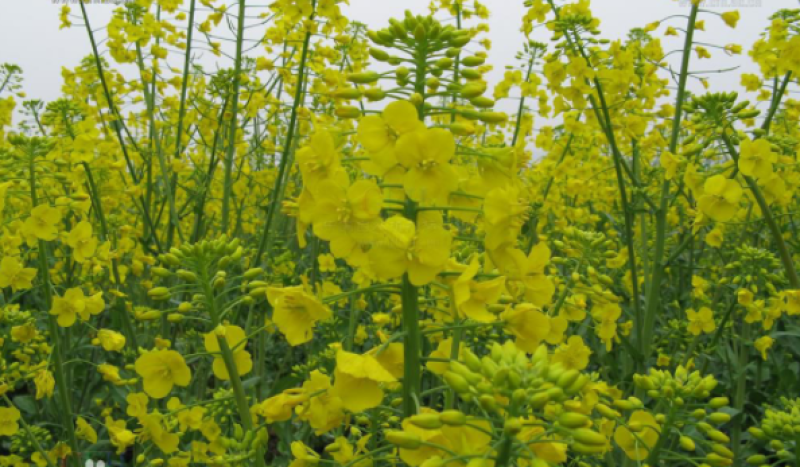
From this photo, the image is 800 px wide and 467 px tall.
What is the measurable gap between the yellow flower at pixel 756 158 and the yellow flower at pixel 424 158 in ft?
6.07

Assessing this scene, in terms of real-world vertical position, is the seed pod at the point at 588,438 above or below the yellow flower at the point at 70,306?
above

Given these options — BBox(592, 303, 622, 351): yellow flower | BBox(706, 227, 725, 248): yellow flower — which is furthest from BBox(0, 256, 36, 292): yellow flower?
BBox(706, 227, 725, 248): yellow flower

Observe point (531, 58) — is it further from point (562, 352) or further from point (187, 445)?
point (187, 445)

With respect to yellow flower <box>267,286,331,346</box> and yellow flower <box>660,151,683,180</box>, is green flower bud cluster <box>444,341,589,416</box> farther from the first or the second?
yellow flower <box>660,151,683,180</box>

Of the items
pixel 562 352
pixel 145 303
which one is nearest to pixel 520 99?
pixel 562 352

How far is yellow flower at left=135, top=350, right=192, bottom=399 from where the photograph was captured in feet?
6.69

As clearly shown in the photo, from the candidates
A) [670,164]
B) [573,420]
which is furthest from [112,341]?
[670,164]

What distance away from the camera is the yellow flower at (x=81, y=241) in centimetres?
330

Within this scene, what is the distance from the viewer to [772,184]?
295cm

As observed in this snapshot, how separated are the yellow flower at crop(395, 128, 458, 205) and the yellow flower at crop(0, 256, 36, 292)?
2.41m

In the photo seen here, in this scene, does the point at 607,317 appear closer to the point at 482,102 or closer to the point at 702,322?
the point at 702,322

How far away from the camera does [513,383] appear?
1.27 metres

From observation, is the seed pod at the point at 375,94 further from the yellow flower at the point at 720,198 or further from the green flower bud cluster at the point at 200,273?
the yellow flower at the point at 720,198

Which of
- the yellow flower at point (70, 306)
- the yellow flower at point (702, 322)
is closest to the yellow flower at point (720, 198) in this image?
the yellow flower at point (702, 322)
